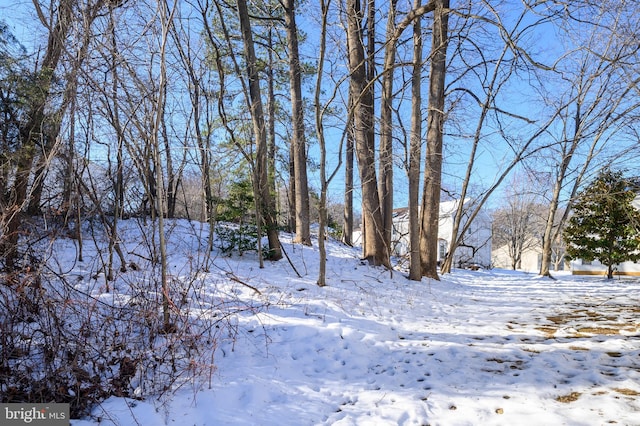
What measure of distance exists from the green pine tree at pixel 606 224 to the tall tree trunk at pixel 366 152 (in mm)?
8729

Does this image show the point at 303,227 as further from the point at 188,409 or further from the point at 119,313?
the point at 188,409

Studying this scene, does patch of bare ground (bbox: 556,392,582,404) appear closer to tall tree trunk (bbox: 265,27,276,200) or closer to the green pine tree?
tall tree trunk (bbox: 265,27,276,200)

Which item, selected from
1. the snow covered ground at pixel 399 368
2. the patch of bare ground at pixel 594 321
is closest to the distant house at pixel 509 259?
the patch of bare ground at pixel 594 321

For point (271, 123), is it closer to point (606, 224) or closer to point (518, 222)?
point (606, 224)

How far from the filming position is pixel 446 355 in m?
3.49

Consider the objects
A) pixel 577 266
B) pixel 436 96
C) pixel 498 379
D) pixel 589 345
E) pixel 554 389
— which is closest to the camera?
pixel 554 389

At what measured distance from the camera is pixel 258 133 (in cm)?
663

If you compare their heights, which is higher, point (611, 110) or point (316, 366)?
point (611, 110)

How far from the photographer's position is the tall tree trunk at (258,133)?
6633 millimetres

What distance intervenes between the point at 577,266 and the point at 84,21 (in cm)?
2637

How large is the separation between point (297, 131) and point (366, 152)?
6.59ft

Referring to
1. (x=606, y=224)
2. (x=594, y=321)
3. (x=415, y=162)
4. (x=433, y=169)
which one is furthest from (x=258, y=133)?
(x=606, y=224)

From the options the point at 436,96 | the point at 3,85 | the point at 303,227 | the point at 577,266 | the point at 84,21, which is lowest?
the point at 577,266

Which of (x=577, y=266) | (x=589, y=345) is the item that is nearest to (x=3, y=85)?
(x=589, y=345)
